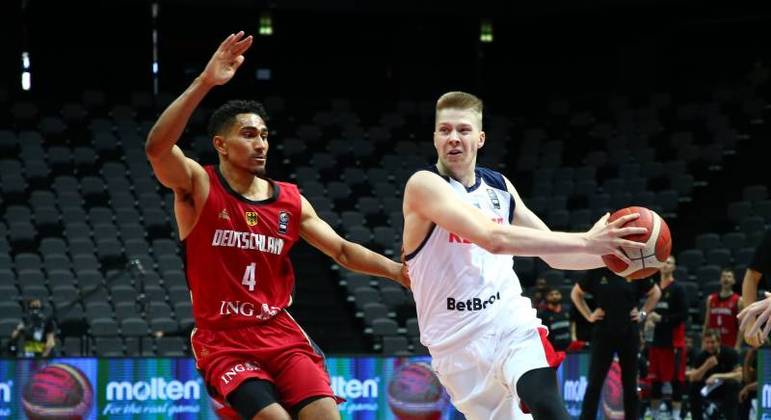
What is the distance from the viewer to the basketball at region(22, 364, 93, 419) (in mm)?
11258

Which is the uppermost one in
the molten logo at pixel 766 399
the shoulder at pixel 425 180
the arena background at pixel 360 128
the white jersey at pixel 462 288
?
the arena background at pixel 360 128

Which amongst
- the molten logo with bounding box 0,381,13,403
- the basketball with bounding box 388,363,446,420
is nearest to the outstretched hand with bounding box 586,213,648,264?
the basketball with bounding box 388,363,446,420

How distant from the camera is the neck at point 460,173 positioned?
18.7 feet

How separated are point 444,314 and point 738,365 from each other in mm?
8551

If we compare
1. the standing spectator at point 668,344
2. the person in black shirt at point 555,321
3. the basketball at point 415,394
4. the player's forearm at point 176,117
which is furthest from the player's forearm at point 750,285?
the person in black shirt at point 555,321

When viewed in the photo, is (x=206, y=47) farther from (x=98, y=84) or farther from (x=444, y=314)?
(x=444, y=314)

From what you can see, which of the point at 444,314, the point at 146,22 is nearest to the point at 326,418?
the point at 444,314

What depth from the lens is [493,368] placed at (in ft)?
18.0

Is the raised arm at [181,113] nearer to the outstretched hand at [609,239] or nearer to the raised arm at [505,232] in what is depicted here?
the raised arm at [505,232]

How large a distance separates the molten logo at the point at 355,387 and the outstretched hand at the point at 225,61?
22.7 ft

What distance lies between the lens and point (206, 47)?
25.4 meters

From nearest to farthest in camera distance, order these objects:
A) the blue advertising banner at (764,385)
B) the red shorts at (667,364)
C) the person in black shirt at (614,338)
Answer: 1. the person in black shirt at (614,338)
2. the blue advertising banner at (764,385)
3. the red shorts at (667,364)

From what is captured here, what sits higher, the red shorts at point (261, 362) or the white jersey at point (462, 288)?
the white jersey at point (462, 288)

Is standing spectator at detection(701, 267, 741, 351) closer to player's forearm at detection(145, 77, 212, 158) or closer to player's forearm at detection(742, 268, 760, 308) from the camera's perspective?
player's forearm at detection(742, 268, 760, 308)
